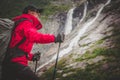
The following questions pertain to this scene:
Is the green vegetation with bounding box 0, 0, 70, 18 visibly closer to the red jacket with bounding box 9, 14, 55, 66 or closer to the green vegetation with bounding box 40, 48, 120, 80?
the green vegetation with bounding box 40, 48, 120, 80

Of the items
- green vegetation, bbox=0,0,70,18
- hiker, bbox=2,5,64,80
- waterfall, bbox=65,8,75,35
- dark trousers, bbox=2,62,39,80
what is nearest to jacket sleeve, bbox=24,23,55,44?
hiker, bbox=2,5,64,80

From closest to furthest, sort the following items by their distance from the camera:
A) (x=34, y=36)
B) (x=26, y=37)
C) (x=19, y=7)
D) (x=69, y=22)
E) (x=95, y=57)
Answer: (x=34, y=36) → (x=26, y=37) → (x=95, y=57) → (x=69, y=22) → (x=19, y=7)

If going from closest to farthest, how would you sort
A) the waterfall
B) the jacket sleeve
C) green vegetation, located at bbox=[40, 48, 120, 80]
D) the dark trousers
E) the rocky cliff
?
the jacket sleeve, the dark trousers, green vegetation, located at bbox=[40, 48, 120, 80], the rocky cliff, the waterfall

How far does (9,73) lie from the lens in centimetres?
531

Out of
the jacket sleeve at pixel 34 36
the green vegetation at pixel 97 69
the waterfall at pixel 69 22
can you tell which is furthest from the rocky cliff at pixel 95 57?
the waterfall at pixel 69 22

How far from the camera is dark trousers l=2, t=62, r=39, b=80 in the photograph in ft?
17.0

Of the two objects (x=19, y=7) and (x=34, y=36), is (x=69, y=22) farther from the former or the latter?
(x=34, y=36)

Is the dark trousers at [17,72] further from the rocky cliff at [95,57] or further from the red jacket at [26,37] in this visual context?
the rocky cliff at [95,57]

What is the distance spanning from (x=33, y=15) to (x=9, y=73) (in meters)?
1.62

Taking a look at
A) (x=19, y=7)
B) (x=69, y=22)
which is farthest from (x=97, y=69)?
(x=19, y=7)

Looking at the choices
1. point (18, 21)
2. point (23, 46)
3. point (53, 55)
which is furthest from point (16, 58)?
point (53, 55)

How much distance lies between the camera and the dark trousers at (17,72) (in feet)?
17.0

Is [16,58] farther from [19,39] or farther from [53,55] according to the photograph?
[53,55]

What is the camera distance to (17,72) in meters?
5.19
